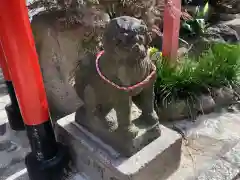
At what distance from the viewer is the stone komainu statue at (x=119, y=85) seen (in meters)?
1.09

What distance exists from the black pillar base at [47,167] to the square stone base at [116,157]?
0.09 metres

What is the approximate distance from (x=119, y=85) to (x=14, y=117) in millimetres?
982

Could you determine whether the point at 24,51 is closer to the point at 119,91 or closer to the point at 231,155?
the point at 119,91

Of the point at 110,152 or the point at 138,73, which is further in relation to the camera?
the point at 110,152

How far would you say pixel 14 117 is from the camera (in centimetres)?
190

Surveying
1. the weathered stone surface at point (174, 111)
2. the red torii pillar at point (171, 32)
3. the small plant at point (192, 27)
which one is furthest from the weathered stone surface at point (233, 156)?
the small plant at point (192, 27)

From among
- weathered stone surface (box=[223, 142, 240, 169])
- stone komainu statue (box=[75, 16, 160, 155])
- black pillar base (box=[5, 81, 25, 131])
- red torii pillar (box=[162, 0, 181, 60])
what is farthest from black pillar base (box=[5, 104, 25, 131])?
weathered stone surface (box=[223, 142, 240, 169])

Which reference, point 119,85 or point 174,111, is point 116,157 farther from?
point 174,111

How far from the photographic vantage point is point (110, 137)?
4.58 ft

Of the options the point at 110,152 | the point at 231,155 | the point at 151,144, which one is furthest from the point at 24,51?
the point at 231,155

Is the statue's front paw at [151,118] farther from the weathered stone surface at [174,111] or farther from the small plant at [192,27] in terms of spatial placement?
the small plant at [192,27]

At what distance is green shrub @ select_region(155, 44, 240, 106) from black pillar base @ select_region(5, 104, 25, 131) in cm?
88

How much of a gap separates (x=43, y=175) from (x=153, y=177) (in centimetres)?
54

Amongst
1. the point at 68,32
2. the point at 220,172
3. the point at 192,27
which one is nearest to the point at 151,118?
the point at 220,172
